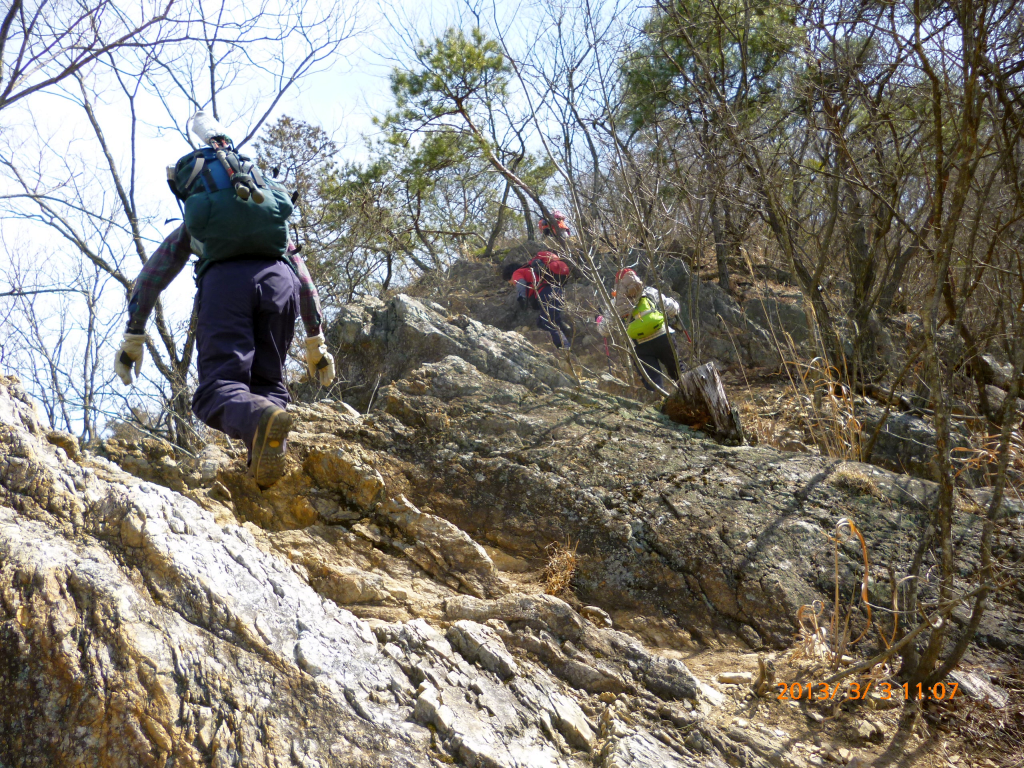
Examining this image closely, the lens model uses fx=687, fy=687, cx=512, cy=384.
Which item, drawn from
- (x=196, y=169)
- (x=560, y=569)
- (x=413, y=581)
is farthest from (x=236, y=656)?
(x=196, y=169)

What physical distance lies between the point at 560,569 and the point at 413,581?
697 mm

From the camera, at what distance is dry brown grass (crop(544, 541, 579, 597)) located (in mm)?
3131

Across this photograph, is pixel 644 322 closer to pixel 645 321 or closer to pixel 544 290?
pixel 645 321

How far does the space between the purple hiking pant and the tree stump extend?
2.49 metres

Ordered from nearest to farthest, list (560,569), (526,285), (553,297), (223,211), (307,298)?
(223,211)
(560,569)
(307,298)
(553,297)
(526,285)

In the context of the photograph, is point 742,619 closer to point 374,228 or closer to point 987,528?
point 987,528

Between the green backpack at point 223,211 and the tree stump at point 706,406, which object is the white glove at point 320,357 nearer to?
the green backpack at point 223,211

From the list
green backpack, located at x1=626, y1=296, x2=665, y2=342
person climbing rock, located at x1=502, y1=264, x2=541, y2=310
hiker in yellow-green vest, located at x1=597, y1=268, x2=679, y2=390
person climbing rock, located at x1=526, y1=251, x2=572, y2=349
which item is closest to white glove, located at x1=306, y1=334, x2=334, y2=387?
hiker in yellow-green vest, located at x1=597, y1=268, x2=679, y2=390

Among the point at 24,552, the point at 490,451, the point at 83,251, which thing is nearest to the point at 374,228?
the point at 83,251

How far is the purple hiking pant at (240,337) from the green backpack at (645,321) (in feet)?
14.6

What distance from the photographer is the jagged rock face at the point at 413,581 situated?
1.82m

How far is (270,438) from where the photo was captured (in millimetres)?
2523

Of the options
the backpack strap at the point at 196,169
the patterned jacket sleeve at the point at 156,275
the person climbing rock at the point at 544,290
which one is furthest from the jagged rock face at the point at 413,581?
the person climbing rock at the point at 544,290

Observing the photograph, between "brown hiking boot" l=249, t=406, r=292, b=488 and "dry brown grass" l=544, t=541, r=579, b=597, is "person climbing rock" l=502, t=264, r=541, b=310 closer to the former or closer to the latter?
"dry brown grass" l=544, t=541, r=579, b=597
